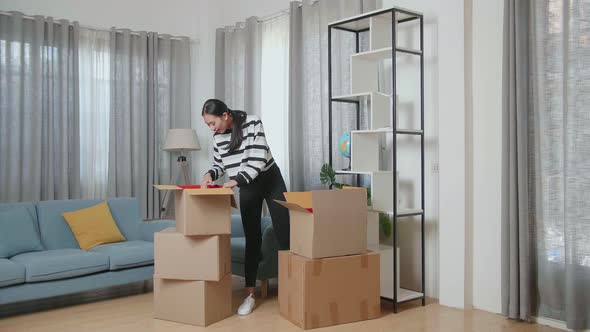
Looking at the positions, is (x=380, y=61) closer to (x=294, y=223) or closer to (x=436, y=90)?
(x=436, y=90)

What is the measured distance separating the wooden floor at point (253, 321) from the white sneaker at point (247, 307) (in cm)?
5

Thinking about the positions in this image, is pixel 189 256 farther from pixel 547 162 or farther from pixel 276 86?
pixel 276 86

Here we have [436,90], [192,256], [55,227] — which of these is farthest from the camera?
[55,227]

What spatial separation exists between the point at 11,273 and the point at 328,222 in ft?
6.60

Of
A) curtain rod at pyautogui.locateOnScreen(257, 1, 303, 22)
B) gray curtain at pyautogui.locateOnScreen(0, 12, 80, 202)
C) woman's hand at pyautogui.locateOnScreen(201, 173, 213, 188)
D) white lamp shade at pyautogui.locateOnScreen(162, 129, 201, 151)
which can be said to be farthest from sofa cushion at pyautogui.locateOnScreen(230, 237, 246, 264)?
curtain rod at pyautogui.locateOnScreen(257, 1, 303, 22)

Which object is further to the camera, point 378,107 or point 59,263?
point 378,107

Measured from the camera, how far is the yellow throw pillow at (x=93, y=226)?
14.3 feet

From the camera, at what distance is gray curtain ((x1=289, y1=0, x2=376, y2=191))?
15.0ft

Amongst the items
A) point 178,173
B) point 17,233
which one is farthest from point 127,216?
point 178,173

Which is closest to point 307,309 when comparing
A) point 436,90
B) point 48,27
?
point 436,90

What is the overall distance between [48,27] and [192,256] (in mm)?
3070

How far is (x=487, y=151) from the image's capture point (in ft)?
12.3

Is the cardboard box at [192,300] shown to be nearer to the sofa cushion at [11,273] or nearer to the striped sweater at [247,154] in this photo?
the striped sweater at [247,154]

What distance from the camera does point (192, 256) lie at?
3463mm
